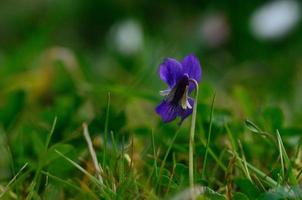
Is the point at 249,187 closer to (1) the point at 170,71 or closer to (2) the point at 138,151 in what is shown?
(1) the point at 170,71

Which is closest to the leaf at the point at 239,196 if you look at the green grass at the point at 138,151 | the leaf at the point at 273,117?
the green grass at the point at 138,151

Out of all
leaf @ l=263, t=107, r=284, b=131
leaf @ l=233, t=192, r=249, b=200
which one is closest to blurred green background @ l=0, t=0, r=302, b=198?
leaf @ l=263, t=107, r=284, b=131

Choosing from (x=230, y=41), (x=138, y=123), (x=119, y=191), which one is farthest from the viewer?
(x=230, y=41)

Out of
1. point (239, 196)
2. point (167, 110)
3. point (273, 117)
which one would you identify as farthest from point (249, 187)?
point (273, 117)

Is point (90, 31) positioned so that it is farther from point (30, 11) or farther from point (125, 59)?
point (125, 59)

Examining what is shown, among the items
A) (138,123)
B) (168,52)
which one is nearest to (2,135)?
(138,123)

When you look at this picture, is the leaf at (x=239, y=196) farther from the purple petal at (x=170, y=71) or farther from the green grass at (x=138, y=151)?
the purple petal at (x=170, y=71)
